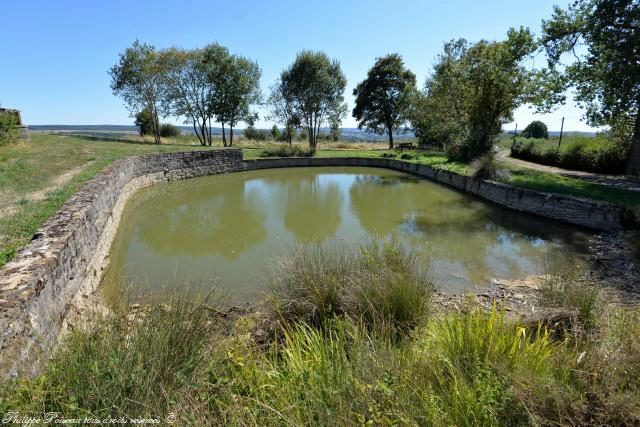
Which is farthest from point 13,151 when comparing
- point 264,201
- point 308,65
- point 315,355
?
point 308,65

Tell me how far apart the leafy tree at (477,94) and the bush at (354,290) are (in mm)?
12340

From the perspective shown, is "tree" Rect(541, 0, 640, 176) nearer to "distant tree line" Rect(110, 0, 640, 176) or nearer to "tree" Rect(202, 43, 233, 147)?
"distant tree line" Rect(110, 0, 640, 176)

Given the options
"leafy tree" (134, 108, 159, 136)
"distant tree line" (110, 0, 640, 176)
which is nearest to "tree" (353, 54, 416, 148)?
"distant tree line" (110, 0, 640, 176)

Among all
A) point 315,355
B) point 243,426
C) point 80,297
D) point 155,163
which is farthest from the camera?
point 155,163

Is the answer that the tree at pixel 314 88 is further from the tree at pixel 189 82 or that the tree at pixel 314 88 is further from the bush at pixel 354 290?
Result: the bush at pixel 354 290

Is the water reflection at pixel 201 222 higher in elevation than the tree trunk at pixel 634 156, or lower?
lower

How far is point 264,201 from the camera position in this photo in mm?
10500

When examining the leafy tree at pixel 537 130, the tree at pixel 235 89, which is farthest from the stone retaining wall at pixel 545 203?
the leafy tree at pixel 537 130

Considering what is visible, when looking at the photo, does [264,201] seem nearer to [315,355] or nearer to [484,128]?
[315,355]

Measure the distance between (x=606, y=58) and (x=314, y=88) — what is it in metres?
16.1

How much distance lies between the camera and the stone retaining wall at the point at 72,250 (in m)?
2.01

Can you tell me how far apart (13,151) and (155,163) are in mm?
4309

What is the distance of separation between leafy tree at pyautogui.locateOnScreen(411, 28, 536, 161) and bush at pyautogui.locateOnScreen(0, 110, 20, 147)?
56.9 feet

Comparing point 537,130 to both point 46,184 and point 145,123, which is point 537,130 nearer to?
point 145,123
